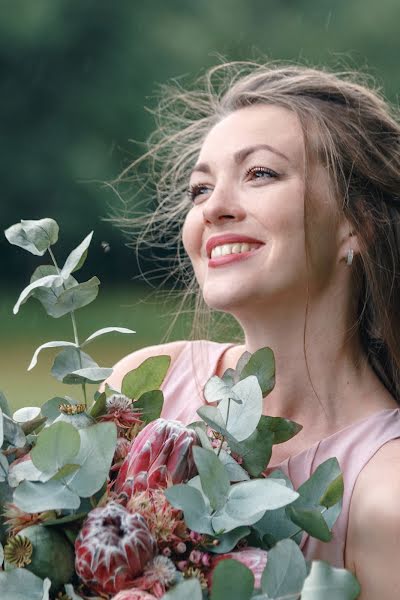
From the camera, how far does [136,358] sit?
1851mm

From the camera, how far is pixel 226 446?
121 centimetres

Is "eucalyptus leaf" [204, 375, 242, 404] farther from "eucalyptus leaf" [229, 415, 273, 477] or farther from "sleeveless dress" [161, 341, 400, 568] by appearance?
"sleeveless dress" [161, 341, 400, 568]

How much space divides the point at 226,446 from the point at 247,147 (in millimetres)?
536

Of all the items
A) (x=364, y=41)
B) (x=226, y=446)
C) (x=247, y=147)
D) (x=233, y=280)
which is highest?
(x=364, y=41)

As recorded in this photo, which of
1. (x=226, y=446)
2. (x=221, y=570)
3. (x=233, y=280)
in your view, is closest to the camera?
(x=221, y=570)

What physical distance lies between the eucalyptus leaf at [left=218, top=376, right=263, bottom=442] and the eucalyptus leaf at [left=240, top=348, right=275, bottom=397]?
9 cm

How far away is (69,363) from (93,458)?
19 centimetres

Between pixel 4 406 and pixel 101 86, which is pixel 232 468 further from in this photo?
pixel 101 86

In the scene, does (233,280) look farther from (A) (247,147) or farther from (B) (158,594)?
(B) (158,594)

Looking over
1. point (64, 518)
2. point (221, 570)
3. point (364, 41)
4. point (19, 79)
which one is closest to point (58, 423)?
point (64, 518)

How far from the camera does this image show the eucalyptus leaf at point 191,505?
3.44 feet

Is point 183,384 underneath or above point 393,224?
underneath

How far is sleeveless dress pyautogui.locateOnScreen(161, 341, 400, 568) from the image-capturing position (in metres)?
1.40

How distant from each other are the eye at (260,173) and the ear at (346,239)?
0.13m
